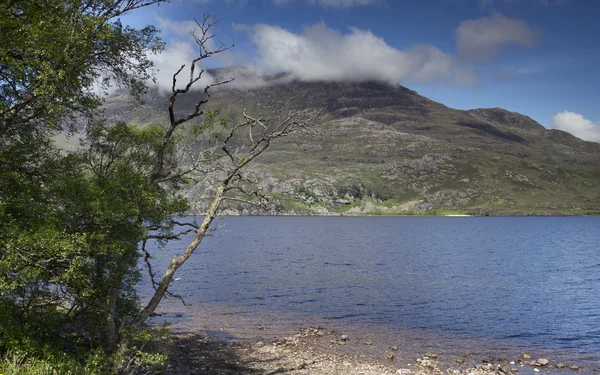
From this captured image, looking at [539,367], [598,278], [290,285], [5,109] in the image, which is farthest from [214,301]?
[598,278]

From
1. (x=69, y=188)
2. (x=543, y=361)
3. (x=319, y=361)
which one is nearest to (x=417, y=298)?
(x=543, y=361)

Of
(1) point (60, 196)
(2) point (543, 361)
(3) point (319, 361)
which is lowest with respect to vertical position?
(2) point (543, 361)

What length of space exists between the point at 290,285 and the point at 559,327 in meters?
38.2

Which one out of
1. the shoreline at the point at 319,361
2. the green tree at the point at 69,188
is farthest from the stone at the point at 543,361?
the green tree at the point at 69,188

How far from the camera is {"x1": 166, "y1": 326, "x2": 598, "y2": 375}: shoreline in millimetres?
28656

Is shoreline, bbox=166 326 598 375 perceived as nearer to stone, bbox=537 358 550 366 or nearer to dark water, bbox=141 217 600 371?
stone, bbox=537 358 550 366

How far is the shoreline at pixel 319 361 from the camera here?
94.0ft

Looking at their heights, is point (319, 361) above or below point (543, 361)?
above

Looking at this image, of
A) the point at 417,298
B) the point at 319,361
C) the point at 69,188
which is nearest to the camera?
the point at 69,188

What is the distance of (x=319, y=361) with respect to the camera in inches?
1220

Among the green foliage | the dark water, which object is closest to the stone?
the dark water

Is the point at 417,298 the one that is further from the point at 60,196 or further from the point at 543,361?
the point at 60,196

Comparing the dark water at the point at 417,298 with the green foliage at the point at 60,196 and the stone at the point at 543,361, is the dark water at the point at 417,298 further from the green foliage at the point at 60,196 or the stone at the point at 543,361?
the green foliage at the point at 60,196

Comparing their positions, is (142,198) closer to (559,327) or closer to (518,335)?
(518,335)
